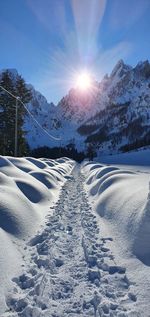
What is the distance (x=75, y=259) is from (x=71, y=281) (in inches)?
43.5

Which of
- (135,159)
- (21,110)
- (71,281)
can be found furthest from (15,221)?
(135,159)

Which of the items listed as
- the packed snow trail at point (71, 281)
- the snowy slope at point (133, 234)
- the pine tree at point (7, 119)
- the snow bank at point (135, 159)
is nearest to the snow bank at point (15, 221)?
the packed snow trail at point (71, 281)

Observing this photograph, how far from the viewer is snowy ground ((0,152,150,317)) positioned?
4.77 metres

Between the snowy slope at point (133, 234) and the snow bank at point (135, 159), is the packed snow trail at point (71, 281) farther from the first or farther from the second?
the snow bank at point (135, 159)

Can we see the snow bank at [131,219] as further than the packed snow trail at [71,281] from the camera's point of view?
Yes

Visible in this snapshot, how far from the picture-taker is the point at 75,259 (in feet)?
Result: 22.1

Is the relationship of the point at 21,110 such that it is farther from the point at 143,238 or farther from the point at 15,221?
the point at 143,238

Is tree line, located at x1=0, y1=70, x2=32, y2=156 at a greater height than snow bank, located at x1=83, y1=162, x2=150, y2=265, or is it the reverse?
tree line, located at x1=0, y1=70, x2=32, y2=156

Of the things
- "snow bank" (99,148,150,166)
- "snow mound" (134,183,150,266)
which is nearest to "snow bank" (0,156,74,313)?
"snow mound" (134,183,150,266)

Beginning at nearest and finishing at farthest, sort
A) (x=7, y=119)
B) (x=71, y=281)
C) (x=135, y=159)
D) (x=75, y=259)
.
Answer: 1. (x=71, y=281)
2. (x=75, y=259)
3. (x=7, y=119)
4. (x=135, y=159)

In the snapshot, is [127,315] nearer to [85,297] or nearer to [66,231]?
[85,297]

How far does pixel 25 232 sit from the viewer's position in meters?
8.48

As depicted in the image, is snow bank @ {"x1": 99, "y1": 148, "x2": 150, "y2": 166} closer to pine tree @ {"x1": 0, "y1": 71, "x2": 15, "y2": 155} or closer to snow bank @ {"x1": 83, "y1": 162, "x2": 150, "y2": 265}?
pine tree @ {"x1": 0, "y1": 71, "x2": 15, "y2": 155}

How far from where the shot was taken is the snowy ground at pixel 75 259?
15.6 feet
